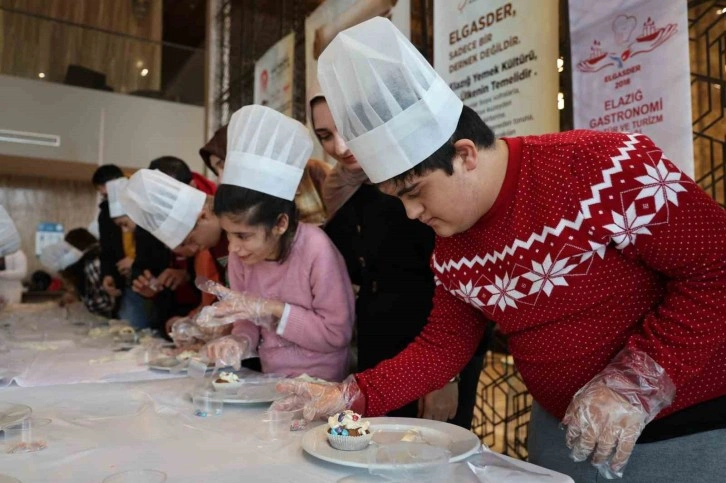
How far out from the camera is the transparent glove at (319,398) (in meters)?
Answer: 1.09

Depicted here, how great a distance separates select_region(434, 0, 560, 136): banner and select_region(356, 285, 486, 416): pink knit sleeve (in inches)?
45.4

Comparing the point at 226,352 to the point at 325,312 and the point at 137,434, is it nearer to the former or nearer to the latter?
the point at 325,312

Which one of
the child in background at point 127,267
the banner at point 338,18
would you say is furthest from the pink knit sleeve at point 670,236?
the child in background at point 127,267

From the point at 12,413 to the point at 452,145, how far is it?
0.93 m

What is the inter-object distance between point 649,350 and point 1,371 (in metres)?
1.55

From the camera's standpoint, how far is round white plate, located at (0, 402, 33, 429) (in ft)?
3.40


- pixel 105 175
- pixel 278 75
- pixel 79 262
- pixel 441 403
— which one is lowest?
pixel 441 403

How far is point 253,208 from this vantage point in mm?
1594

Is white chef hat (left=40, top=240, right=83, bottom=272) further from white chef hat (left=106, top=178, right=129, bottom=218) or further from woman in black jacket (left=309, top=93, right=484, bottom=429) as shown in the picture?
woman in black jacket (left=309, top=93, right=484, bottom=429)

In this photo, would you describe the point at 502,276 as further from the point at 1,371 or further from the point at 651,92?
the point at 1,371

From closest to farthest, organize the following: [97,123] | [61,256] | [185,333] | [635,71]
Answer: [635,71], [185,333], [61,256], [97,123]

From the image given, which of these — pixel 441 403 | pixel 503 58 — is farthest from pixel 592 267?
pixel 503 58

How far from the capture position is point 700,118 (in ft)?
5.63

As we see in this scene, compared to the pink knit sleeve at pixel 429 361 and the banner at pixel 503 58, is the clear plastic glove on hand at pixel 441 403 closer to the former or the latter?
the pink knit sleeve at pixel 429 361
